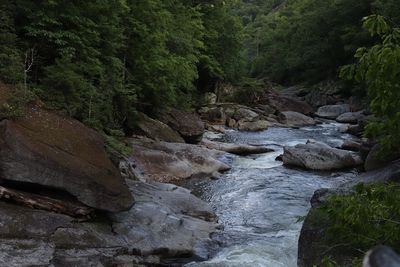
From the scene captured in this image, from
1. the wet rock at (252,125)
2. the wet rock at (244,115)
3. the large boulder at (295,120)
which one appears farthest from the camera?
the large boulder at (295,120)

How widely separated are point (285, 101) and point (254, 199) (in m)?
27.5

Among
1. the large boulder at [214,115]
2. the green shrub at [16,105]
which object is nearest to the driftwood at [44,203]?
the green shrub at [16,105]

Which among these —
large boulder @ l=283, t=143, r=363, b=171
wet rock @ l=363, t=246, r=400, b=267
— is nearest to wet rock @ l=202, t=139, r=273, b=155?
large boulder @ l=283, t=143, r=363, b=171

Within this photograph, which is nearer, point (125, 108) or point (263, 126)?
point (125, 108)

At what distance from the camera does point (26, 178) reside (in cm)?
745

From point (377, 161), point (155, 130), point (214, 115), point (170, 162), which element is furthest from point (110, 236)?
point (214, 115)

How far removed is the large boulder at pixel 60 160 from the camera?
7445 mm

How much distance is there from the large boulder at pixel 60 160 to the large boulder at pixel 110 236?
0.48 metres

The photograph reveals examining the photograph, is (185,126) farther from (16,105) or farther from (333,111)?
(333,111)

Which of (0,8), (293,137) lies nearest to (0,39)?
(0,8)

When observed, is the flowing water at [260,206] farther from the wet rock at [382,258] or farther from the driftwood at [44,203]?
the wet rock at [382,258]

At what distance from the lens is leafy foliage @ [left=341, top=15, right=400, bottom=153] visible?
4.17 meters

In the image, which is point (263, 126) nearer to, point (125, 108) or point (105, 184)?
point (125, 108)

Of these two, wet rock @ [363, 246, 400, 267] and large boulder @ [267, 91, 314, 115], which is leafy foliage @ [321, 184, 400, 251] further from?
large boulder @ [267, 91, 314, 115]
